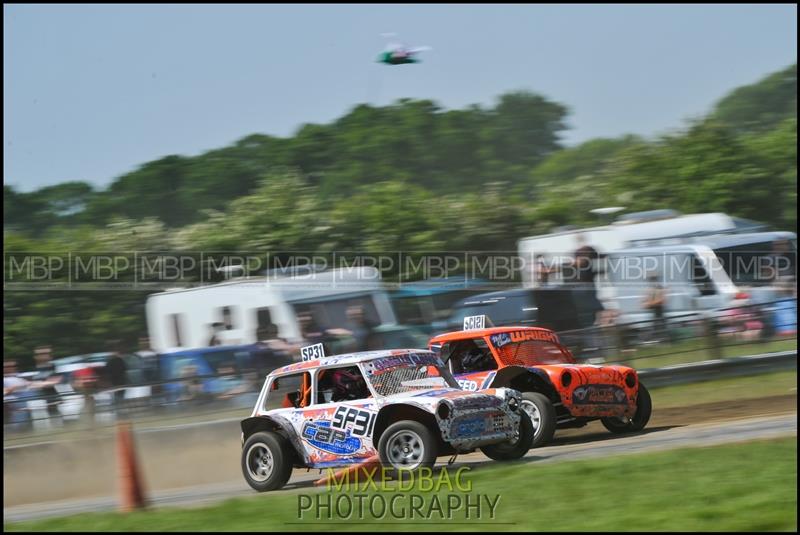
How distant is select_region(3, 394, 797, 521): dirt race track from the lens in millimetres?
10711

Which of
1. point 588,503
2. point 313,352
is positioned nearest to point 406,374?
point 313,352

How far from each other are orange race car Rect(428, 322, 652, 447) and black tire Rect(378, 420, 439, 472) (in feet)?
7.08

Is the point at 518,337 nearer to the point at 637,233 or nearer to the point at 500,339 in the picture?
the point at 500,339

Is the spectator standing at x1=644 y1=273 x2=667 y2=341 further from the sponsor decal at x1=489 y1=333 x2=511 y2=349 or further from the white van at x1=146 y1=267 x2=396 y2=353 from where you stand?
the sponsor decal at x1=489 y1=333 x2=511 y2=349

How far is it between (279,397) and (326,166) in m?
27.1

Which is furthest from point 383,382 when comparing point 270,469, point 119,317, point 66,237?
point 66,237

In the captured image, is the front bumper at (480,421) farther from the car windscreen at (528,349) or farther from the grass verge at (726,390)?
the grass verge at (726,390)

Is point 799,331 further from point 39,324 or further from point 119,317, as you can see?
point 39,324

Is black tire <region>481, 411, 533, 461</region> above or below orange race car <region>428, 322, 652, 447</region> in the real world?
below

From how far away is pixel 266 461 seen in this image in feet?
33.4

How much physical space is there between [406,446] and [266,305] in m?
10.7

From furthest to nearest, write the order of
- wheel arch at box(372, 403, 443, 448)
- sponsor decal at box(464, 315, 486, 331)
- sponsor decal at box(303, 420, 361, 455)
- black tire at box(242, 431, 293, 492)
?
sponsor decal at box(464, 315, 486, 331)
black tire at box(242, 431, 293, 492)
sponsor decal at box(303, 420, 361, 455)
wheel arch at box(372, 403, 443, 448)

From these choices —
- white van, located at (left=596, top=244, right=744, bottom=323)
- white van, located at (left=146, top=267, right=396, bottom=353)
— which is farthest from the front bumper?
white van, located at (left=146, top=267, right=396, bottom=353)

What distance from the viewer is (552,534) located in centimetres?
653
